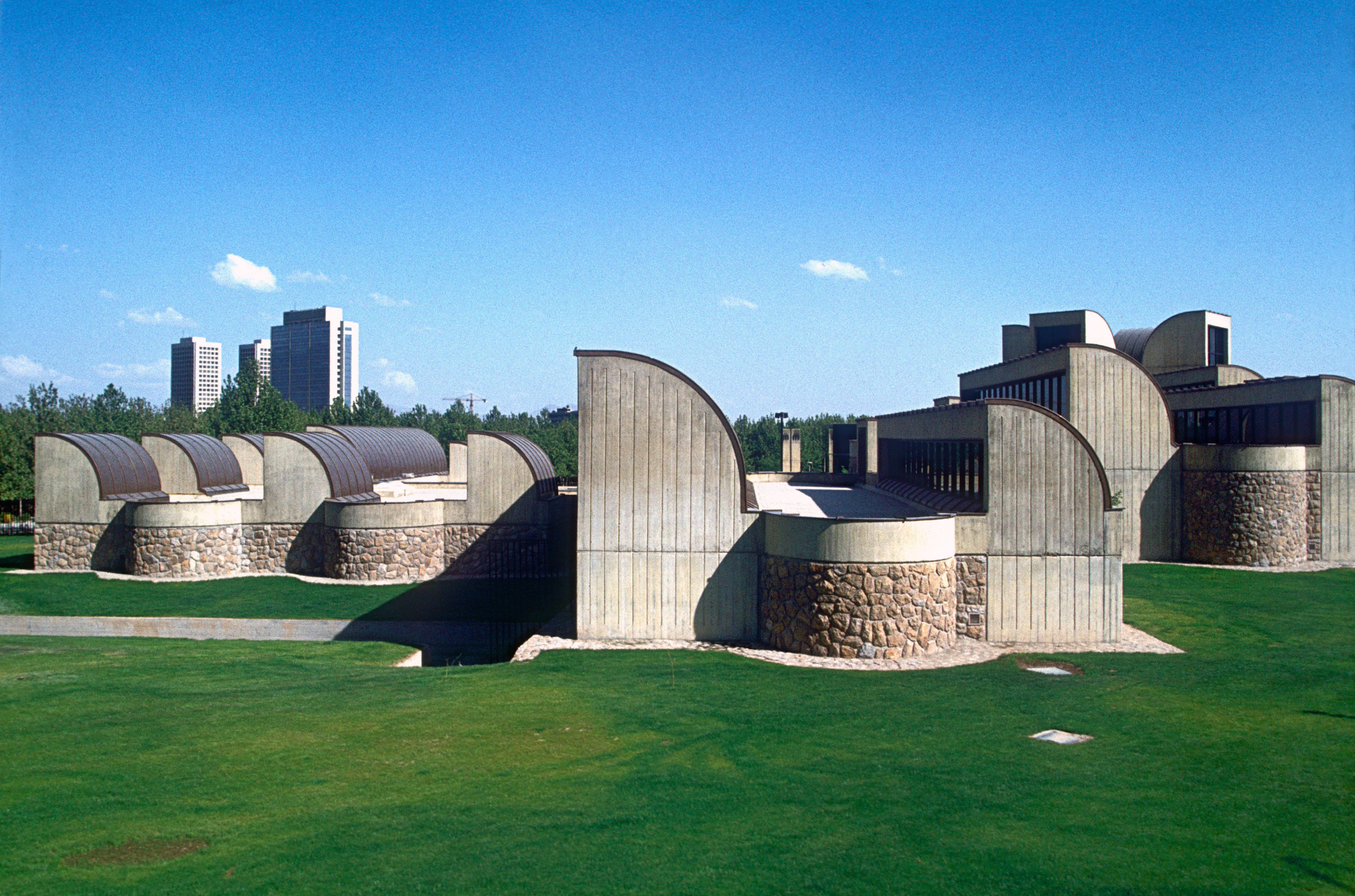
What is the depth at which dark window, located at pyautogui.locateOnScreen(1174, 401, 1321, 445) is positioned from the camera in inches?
1105

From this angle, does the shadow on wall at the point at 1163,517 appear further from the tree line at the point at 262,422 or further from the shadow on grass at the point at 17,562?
the shadow on grass at the point at 17,562

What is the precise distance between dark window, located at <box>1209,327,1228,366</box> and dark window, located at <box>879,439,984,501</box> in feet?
51.7

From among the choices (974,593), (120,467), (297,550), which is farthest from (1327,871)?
(120,467)

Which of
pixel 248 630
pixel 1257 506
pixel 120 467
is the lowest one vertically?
pixel 248 630

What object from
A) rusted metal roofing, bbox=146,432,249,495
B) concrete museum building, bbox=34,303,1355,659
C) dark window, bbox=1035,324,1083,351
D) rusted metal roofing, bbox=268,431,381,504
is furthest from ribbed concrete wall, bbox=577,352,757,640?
rusted metal roofing, bbox=146,432,249,495

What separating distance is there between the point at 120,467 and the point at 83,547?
293 centimetres

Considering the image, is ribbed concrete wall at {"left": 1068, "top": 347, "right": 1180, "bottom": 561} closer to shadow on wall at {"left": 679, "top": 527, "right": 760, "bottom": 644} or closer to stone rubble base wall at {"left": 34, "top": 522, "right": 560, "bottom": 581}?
shadow on wall at {"left": 679, "top": 527, "right": 760, "bottom": 644}

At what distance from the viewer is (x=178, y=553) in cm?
2789

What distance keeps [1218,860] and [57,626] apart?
25.2 meters

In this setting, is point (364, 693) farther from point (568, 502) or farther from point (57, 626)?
point (568, 502)

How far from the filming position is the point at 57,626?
22.0 metres

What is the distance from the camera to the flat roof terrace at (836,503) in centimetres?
2059

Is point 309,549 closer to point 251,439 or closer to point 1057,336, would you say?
point 251,439

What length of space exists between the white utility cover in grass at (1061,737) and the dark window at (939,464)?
736cm
